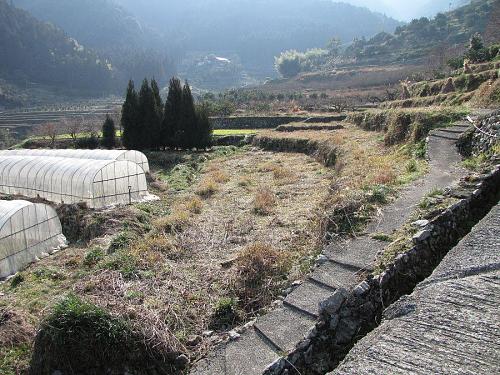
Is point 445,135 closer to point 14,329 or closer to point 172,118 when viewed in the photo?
point 14,329

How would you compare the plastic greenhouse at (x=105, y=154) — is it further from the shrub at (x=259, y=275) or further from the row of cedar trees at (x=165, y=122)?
the shrub at (x=259, y=275)

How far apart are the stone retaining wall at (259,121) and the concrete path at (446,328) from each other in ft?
94.3

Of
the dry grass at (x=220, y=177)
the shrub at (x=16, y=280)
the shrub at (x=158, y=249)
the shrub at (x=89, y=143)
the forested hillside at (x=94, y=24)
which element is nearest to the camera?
the shrub at (x=158, y=249)

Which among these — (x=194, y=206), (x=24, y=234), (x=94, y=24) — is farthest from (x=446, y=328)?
(x=94, y=24)

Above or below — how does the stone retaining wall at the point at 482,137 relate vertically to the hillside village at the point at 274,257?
above

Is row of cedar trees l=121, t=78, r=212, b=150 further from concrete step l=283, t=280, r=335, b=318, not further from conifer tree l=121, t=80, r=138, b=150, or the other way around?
concrete step l=283, t=280, r=335, b=318

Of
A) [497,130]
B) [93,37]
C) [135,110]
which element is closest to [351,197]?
[497,130]

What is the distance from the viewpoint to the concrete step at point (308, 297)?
19.7ft

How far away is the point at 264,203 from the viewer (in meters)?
13.1

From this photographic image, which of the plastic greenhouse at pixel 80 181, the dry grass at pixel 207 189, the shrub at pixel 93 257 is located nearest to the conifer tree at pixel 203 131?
the plastic greenhouse at pixel 80 181

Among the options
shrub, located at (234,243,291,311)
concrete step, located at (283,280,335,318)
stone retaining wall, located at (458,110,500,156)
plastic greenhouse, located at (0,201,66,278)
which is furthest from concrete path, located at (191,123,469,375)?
plastic greenhouse, located at (0,201,66,278)

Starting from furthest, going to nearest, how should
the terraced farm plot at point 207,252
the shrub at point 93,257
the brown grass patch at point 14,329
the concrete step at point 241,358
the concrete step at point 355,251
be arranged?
the shrub at point 93,257 → the terraced farm plot at point 207,252 → the brown grass patch at point 14,329 → the concrete step at point 355,251 → the concrete step at point 241,358

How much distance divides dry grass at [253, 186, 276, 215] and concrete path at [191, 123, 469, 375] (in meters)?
4.88

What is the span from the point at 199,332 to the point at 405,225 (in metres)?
3.63
